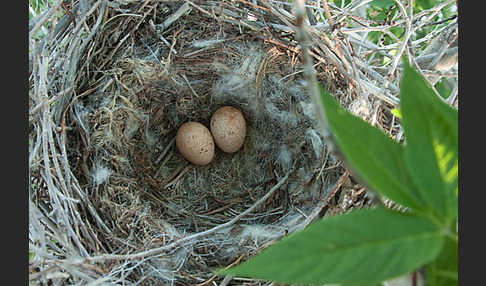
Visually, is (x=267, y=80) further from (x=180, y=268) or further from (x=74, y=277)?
(x=74, y=277)

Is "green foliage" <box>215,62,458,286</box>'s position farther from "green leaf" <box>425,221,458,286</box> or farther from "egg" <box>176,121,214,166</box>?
"egg" <box>176,121,214,166</box>

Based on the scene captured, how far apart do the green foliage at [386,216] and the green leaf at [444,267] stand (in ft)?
0.04

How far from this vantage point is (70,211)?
49.6 inches

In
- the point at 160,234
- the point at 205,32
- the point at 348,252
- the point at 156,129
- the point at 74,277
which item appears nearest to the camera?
the point at 348,252

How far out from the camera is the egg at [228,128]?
5.98 feet

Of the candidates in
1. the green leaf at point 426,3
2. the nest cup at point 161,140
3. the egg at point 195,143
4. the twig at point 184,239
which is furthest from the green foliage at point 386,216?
the egg at point 195,143

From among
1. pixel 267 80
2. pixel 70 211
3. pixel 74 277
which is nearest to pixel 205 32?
pixel 267 80

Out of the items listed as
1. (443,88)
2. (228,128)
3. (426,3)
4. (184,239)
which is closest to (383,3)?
(426,3)

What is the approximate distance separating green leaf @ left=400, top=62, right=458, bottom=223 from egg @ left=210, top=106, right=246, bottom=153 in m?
1.43

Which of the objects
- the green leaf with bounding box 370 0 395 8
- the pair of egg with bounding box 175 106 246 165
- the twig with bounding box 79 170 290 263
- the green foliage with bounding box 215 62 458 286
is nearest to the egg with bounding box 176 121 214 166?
the pair of egg with bounding box 175 106 246 165

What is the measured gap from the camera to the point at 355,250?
0.39m

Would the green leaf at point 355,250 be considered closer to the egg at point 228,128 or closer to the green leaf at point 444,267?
the green leaf at point 444,267

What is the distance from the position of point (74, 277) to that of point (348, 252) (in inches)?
34.9

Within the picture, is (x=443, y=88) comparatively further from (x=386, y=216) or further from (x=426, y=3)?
(x=386, y=216)
